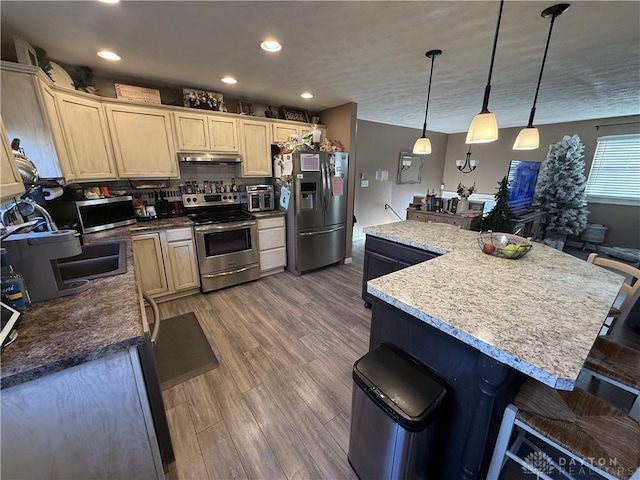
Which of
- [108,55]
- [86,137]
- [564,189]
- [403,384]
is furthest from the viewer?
[564,189]

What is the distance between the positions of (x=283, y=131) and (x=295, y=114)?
1.49 feet

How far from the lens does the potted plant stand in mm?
4492

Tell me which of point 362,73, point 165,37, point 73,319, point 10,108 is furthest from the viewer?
point 362,73

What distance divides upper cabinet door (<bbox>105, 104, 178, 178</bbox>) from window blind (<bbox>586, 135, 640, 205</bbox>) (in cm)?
724

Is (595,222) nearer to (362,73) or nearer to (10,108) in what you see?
(362,73)

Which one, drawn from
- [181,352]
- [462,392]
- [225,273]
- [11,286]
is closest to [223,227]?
[225,273]

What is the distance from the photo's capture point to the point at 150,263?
2.70 metres

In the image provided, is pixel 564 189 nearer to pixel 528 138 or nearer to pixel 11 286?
pixel 528 138

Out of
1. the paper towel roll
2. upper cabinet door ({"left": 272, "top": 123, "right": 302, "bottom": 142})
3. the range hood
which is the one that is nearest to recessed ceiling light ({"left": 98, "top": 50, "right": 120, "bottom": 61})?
the range hood

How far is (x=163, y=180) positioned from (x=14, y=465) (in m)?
2.87

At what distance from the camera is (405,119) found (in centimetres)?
478

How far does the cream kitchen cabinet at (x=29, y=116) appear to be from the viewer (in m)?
1.62

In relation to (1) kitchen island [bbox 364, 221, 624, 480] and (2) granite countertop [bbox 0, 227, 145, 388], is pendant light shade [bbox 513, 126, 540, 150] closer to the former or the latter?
(1) kitchen island [bbox 364, 221, 624, 480]

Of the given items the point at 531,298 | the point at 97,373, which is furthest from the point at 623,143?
the point at 97,373
